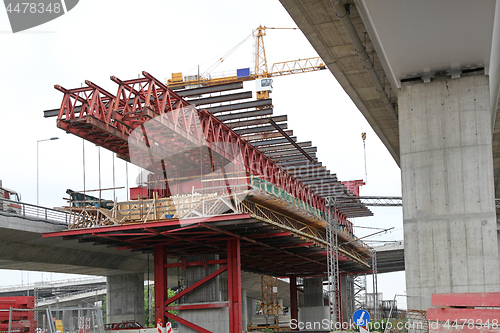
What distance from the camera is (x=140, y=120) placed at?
29.5m

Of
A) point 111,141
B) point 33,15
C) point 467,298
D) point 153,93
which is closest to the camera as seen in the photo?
point 467,298

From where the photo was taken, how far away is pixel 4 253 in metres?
34.0

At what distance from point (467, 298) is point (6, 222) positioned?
79.0ft

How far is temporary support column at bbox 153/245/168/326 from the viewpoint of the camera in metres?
34.3

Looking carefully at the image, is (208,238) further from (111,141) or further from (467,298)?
(467,298)

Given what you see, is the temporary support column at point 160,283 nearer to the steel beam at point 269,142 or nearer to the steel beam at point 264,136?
the steel beam at point 264,136

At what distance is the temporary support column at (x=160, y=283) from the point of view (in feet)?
113

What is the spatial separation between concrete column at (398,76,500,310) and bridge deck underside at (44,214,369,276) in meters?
12.1

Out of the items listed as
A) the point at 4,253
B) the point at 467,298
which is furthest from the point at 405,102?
the point at 4,253

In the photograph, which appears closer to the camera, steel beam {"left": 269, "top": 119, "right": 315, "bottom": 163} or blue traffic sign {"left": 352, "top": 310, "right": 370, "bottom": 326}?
blue traffic sign {"left": 352, "top": 310, "right": 370, "bottom": 326}

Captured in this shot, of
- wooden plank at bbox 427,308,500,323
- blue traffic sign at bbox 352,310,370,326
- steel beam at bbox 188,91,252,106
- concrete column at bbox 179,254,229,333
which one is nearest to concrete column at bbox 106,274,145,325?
concrete column at bbox 179,254,229,333

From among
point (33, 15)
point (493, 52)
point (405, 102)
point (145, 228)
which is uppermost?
point (33, 15)

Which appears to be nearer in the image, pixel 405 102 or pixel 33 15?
pixel 33 15

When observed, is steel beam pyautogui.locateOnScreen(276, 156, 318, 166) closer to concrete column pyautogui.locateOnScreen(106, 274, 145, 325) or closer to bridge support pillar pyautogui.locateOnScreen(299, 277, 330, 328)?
concrete column pyautogui.locateOnScreen(106, 274, 145, 325)
